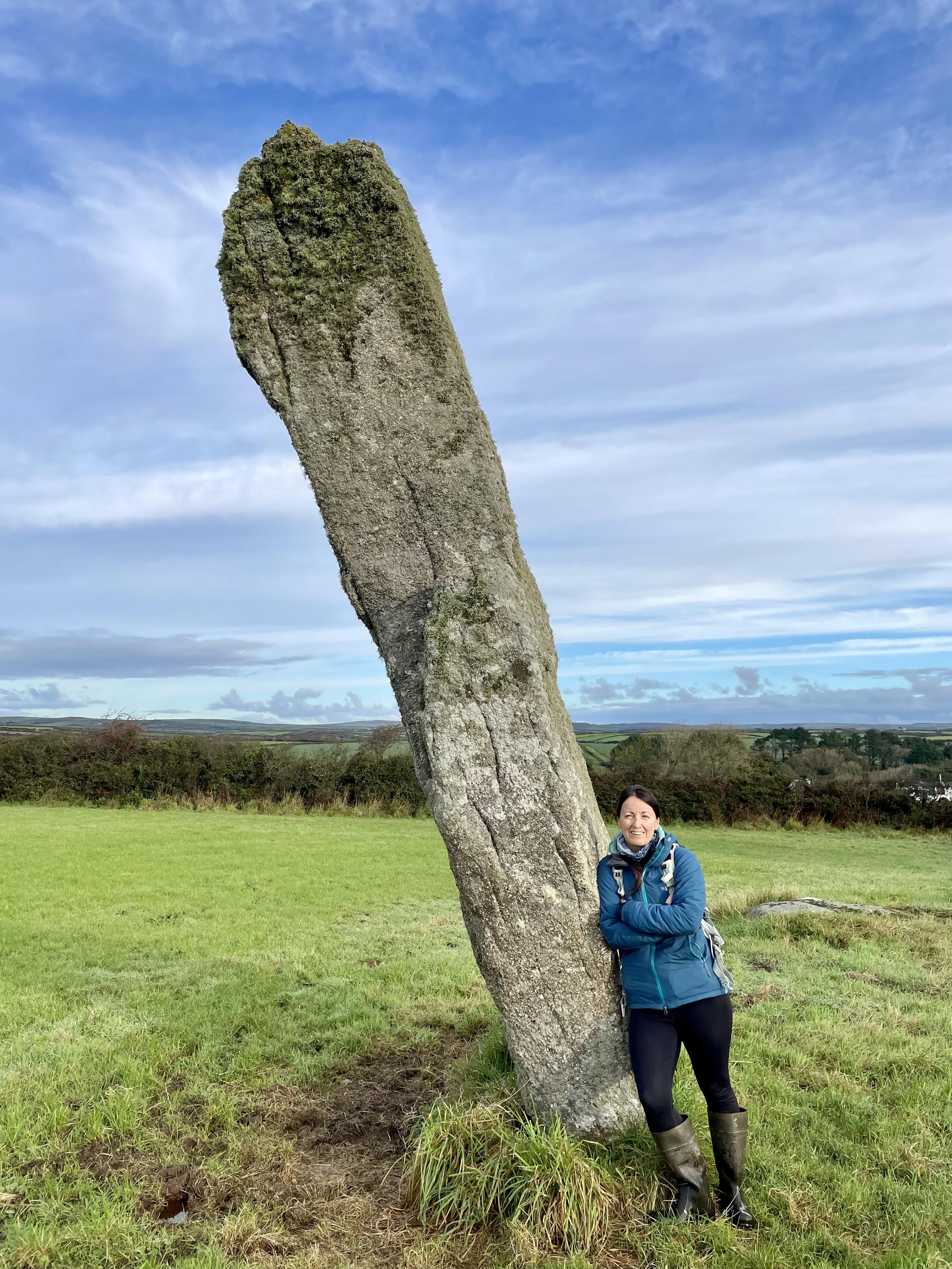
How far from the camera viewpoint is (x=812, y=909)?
11.2m

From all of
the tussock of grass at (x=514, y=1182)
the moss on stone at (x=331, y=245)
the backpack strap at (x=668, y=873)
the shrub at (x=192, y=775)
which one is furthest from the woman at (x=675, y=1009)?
the shrub at (x=192, y=775)

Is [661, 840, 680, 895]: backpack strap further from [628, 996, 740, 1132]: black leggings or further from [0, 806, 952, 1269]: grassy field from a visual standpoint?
[0, 806, 952, 1269]: grassy field

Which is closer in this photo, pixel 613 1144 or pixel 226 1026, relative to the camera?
pixel 613 1144

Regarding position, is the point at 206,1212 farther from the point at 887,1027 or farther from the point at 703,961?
the point at 887,1027

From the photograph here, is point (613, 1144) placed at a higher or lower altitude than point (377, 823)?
higher

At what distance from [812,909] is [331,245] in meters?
10.5

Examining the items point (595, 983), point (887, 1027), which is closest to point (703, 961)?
point (595, 983)

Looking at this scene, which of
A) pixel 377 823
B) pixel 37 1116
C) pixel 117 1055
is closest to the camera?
pixel 37 1116

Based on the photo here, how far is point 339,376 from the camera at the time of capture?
5125 millimetres

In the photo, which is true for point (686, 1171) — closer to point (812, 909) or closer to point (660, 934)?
point (660, 934)

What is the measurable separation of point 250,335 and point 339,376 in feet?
2.22

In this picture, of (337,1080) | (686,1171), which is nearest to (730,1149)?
(686,1171)

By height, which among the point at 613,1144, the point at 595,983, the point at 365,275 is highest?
the point at 365,275

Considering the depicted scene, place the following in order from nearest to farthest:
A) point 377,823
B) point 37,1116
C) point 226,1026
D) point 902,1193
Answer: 1. point 902,1193
2. point 37,1116
3. point 226,1026
4. point 377,823
